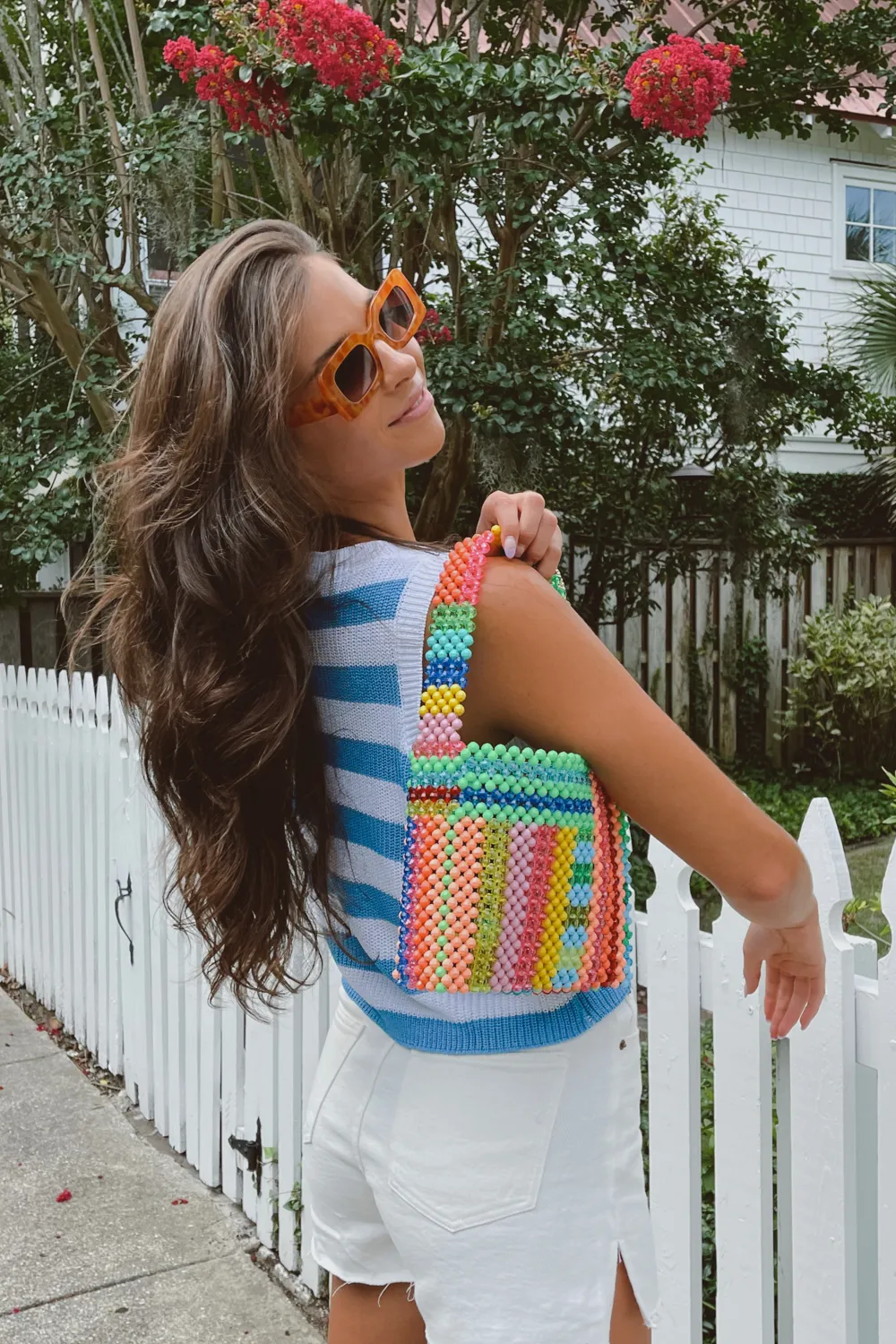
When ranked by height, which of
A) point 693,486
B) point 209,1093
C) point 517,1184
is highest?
point 693,486

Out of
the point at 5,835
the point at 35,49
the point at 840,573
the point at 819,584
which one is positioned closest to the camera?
the point at 5,835

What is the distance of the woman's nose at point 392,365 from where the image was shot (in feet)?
4.60

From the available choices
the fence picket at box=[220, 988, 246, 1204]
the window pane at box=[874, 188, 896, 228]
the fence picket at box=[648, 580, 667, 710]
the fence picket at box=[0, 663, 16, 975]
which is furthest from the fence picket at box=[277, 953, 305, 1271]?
the window pane at box=[874, 188, 896, 228]

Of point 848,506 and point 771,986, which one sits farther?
point 848,506

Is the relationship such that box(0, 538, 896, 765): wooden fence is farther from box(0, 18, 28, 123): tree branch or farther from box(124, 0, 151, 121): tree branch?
box(0, 18, 28, 123): tree branch

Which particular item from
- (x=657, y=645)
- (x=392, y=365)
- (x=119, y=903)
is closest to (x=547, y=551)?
(x=392, y=365)

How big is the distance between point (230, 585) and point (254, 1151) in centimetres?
225

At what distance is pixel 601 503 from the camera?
7629 millimetres

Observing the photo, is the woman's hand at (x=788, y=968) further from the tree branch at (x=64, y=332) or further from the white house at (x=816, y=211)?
the white house at (x=816, y=211)

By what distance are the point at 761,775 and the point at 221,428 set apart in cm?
819

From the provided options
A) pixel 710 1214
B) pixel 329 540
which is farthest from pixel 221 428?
pixel 710 1214

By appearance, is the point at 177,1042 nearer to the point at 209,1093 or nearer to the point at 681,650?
the point at 209,1093

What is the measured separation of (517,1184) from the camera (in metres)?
1.25

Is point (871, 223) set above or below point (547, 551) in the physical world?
above
